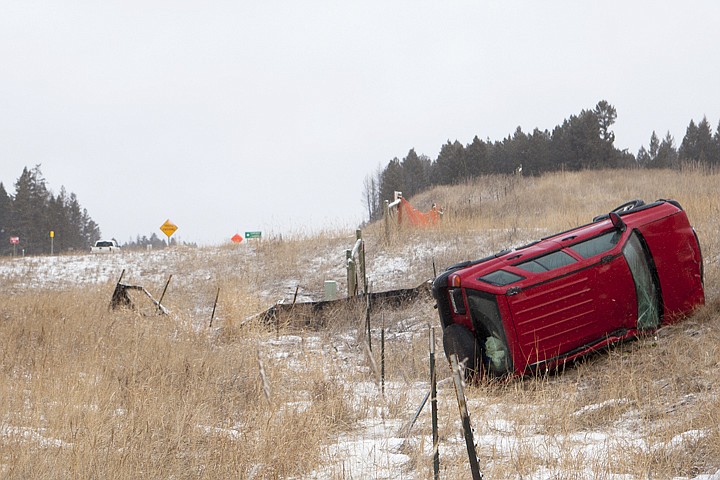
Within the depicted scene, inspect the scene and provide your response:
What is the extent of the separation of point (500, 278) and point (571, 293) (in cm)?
73

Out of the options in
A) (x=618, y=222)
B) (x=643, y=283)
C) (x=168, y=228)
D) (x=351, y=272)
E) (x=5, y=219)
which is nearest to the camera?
(x=643, y=283)

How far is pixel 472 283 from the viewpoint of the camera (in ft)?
21.9

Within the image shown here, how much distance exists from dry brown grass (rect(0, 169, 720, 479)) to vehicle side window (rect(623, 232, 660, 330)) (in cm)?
21

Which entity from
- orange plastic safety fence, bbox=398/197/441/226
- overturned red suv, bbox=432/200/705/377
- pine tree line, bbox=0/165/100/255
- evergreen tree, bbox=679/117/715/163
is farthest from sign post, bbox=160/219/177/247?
evergreen tree, bbox=679/117/715/163

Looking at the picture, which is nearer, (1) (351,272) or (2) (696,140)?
(1) (351,272)

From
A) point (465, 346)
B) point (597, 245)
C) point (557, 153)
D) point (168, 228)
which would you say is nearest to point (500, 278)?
point (465, 346)

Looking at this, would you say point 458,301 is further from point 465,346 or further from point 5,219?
point 5,219

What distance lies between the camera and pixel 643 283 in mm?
6777

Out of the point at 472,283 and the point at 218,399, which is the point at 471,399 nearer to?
the point at 472,283

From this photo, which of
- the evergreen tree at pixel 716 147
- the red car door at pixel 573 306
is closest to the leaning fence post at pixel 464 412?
the red car door at pixel 573 306

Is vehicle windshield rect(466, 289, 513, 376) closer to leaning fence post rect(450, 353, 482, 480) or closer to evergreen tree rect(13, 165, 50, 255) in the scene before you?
leaning fence post rect(450, 353, 482, 480)

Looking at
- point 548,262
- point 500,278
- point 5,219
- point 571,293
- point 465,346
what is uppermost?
point 5,219

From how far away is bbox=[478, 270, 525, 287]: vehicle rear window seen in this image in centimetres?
654

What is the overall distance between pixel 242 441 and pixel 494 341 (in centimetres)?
311
